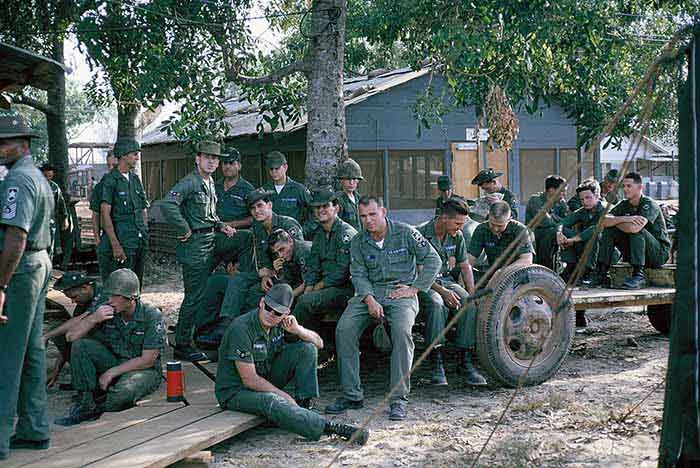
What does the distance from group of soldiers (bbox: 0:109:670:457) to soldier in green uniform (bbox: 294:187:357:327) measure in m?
0.01

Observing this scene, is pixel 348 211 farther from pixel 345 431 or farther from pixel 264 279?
pixel 345 431

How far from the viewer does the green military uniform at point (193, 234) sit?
8.30 meters

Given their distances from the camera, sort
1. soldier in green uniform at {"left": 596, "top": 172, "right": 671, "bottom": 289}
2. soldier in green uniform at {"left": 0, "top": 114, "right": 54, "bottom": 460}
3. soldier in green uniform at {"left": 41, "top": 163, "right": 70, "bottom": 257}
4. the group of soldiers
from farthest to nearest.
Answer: soldier in green uniform at {"left": 41, "top": 163, "right": 70, "bottom": 257} < soldier in green uniform at {"left": 596, "top": 172, "right": 671, "bottom": 289} < the group of soldiers < soldier in green uniform at {"left": 0, "top": 114, "right": 54, "bottom": 460}

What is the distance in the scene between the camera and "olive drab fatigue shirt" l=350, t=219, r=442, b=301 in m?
7.26

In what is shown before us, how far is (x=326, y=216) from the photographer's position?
7.74 meters

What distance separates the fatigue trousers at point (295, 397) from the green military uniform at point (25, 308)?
1401 millimetres

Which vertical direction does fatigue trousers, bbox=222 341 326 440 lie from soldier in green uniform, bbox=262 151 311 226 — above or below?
below

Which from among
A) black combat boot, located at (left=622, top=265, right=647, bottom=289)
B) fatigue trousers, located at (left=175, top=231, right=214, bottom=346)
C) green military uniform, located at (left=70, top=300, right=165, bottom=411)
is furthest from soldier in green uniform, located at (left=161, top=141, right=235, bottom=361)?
Result: black combat boot, located at (left=622, top=265, right=647, bottom=289)

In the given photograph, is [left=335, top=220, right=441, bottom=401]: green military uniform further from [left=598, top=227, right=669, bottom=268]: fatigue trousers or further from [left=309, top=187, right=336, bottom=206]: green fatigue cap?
[left=598, top=227, right=669, bottom=268]: fatigue trousers

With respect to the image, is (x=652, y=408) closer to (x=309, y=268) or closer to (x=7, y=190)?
(x=309, y=268)

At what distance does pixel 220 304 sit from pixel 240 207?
4.07 ft

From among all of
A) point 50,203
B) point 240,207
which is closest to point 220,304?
point 240,207

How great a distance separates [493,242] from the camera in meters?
8.20

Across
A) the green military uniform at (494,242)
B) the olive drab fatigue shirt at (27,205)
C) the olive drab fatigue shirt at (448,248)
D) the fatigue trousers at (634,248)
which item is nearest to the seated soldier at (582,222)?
the fatigue trousers at (634,248)
